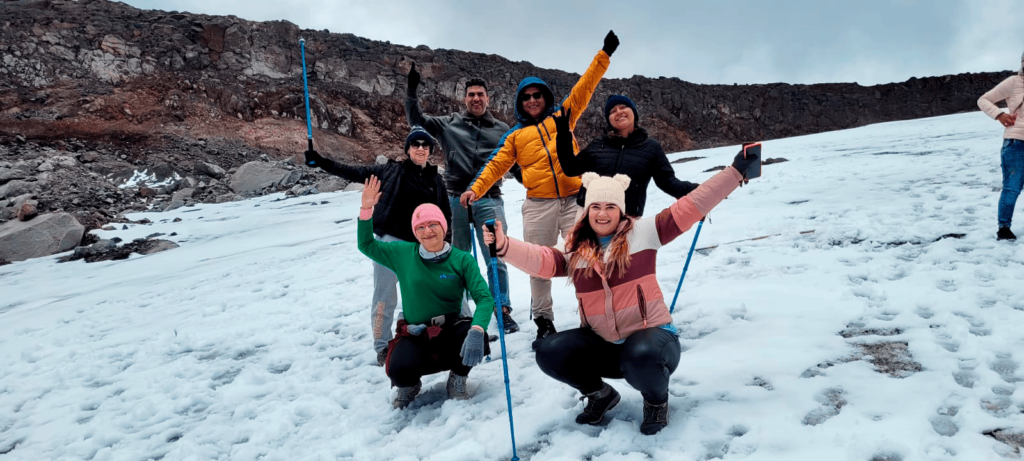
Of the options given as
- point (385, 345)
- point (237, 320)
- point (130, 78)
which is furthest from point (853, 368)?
point (130, 78)

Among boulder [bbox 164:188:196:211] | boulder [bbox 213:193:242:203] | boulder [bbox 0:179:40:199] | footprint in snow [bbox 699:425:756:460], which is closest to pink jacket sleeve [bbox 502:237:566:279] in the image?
footprint in snow [bbox 699:425:756:460]

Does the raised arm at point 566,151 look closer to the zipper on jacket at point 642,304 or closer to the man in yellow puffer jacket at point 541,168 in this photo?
the man in yellow puffer jacket at point 541,168

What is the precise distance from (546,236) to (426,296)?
121 cm

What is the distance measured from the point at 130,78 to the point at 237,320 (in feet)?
114

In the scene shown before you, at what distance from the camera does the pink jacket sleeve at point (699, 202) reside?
2.61 metres

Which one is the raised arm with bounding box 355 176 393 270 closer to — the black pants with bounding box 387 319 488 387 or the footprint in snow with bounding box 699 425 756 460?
the black pants with bounding box 387 319 488 387

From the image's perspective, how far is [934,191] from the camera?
304 inches

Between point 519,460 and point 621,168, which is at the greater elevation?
point 621,168

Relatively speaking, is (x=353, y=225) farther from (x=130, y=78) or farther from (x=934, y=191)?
(x=130, y=78)

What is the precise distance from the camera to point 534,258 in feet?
9.16

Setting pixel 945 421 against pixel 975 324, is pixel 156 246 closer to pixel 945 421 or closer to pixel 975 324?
pixel 945 421

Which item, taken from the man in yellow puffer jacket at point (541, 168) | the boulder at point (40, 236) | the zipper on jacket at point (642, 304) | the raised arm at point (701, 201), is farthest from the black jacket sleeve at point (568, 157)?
the boulder at point (40, 236)

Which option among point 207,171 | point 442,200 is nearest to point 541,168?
point 442,200

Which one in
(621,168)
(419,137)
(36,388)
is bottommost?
(36,388)
